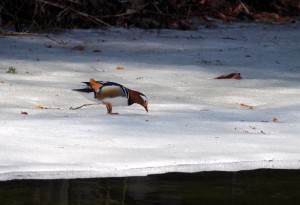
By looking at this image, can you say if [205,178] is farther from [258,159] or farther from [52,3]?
[52,3]

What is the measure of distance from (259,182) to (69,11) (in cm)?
933

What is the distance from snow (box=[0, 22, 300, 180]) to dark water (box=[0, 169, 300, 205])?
0.10 meters

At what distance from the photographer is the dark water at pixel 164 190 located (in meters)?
5.40

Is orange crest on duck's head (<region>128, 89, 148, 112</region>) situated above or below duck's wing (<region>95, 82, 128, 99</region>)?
below

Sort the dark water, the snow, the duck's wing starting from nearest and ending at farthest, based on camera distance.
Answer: the dark water
the snow
the duck's wing

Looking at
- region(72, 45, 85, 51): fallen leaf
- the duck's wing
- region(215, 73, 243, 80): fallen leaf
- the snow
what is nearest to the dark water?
the snow

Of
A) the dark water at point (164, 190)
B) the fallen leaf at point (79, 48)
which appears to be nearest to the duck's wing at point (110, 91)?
the dark water at point (164, 190)

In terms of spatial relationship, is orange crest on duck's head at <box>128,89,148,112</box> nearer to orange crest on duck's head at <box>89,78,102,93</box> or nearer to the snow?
the snow

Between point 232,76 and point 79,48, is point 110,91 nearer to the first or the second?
point 232,76

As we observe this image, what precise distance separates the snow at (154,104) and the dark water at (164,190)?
0.10 meters

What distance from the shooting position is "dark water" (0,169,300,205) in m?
5.40

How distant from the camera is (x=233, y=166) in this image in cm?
623

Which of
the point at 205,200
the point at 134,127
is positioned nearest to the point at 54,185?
the point at 205,200

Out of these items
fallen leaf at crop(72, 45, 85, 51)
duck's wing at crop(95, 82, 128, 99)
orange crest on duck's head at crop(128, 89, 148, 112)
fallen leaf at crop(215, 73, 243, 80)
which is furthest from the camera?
fallen leaf at crop(72, 45, 85, 51)
